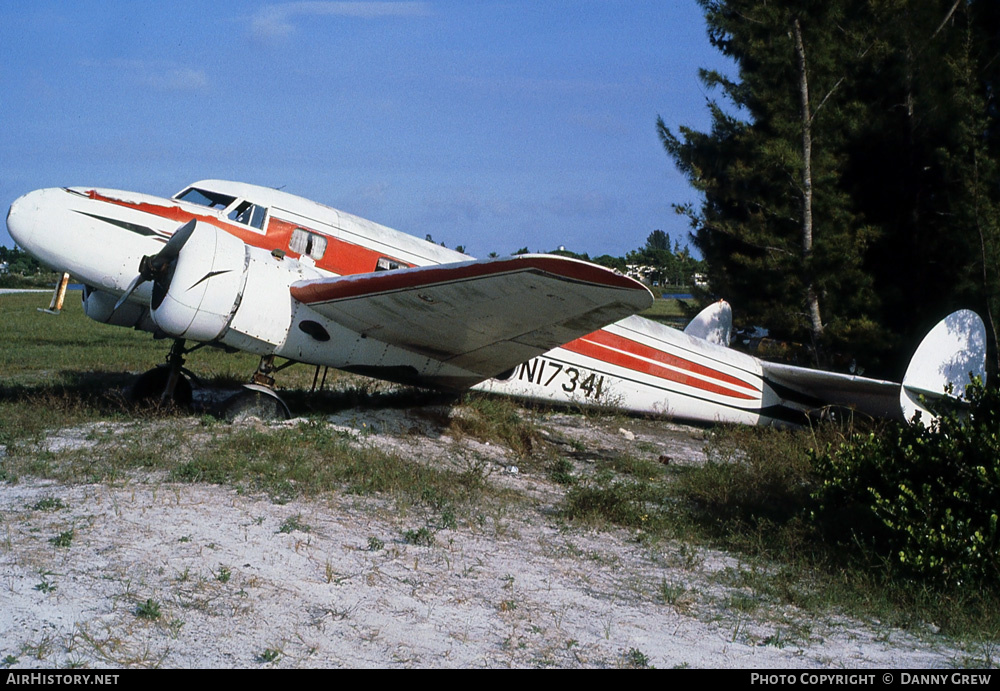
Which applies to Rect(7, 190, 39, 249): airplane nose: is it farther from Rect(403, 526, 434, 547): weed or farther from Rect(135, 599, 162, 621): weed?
Rect(135, 599, 162, 621): weed

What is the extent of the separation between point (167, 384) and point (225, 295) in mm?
1741

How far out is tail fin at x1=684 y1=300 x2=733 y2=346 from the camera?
11961 mm

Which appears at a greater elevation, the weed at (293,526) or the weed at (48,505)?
the weed at (293,526)

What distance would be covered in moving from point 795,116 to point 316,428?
369 inches

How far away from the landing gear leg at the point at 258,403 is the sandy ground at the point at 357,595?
2071 mm

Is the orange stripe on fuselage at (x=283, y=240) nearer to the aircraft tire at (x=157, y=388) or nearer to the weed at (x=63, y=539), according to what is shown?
the aircraft tire at (x=157, y=388)

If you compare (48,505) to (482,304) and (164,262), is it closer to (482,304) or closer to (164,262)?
(164,262)

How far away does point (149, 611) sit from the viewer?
12.5 ft

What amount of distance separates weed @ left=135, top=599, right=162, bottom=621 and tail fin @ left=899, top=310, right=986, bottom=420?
22.1ft

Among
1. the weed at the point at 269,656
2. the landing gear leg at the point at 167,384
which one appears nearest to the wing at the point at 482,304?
the landing gear leg at the point at 167,384

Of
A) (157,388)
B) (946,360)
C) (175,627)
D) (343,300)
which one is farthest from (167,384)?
(946,360)

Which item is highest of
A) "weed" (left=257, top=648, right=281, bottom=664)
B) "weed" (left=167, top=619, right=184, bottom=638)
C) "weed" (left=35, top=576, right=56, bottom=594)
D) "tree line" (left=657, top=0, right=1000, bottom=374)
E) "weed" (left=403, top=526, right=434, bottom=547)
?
"tree line" (left=657, top=0, right=1000, bottom=374)

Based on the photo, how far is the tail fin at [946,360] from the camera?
786 cm

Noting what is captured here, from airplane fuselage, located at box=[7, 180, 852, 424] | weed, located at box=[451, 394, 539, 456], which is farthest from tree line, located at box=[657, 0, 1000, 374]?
weed, located at box=[451, 394, 539, 456]
